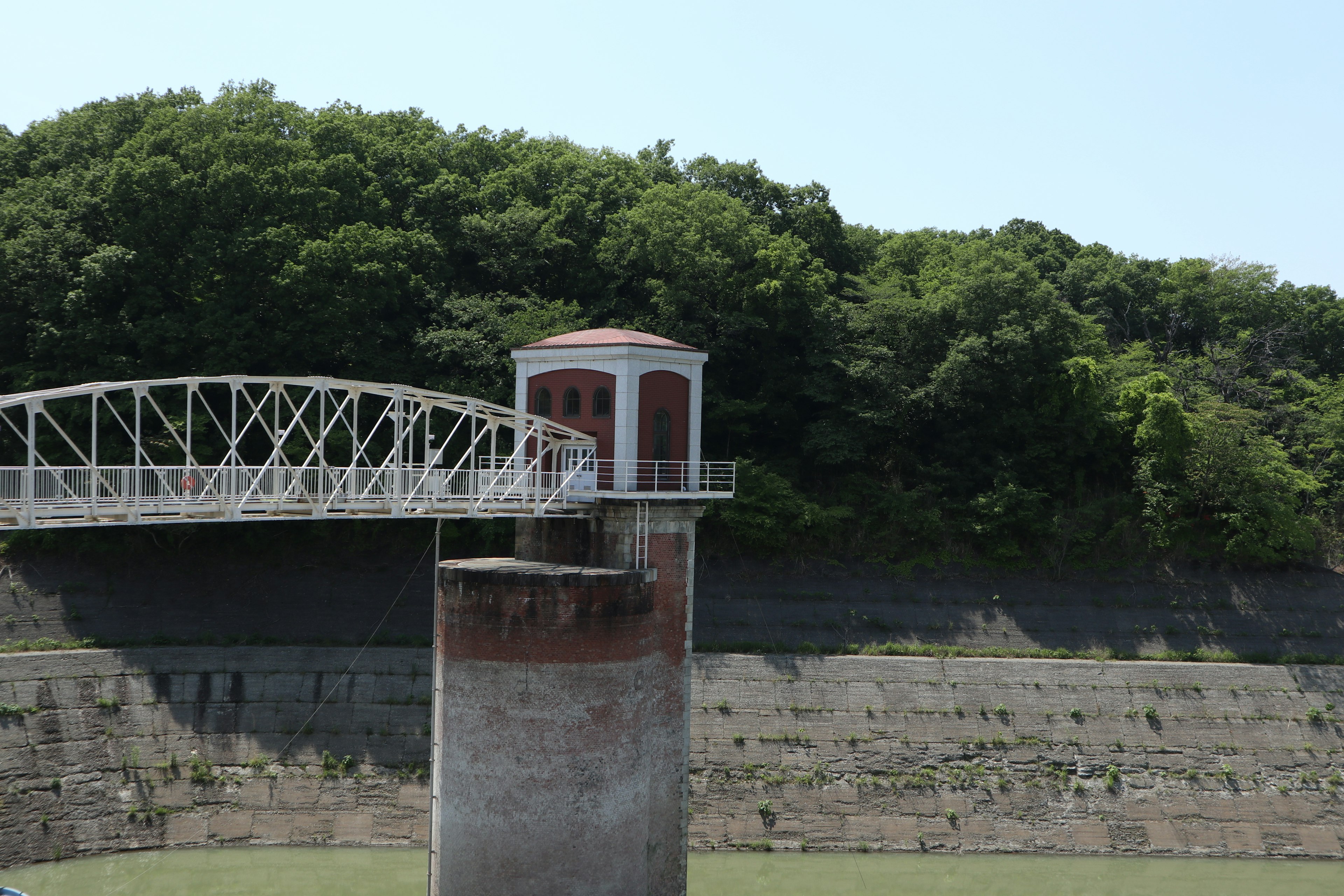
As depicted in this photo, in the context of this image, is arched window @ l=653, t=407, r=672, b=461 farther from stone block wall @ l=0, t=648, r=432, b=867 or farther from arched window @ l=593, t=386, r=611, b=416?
stone block wall @ l=0, t=648, r=432, b=867

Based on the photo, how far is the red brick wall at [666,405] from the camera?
26.0m

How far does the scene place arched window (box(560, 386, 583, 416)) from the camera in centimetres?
2636

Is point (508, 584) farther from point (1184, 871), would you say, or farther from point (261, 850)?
point (1184, 871)

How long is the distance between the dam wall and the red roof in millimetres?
11314

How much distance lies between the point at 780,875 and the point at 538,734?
31.2 ft

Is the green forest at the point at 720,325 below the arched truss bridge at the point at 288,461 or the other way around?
the other way around

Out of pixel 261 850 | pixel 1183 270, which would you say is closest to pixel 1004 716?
pixel 261 850

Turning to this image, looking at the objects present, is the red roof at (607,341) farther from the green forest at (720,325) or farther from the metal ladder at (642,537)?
the green forest at (720,325)

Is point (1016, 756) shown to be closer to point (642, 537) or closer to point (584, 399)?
point (642, 537)

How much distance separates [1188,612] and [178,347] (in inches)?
1379

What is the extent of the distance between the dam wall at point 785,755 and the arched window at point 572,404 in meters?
10.3

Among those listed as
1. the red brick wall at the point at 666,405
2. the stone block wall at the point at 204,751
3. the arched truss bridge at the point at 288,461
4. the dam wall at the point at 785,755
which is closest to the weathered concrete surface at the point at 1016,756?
the dam wall at the point at 785,755

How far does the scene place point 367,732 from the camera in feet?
101

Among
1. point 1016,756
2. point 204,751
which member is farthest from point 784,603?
point 204,751
